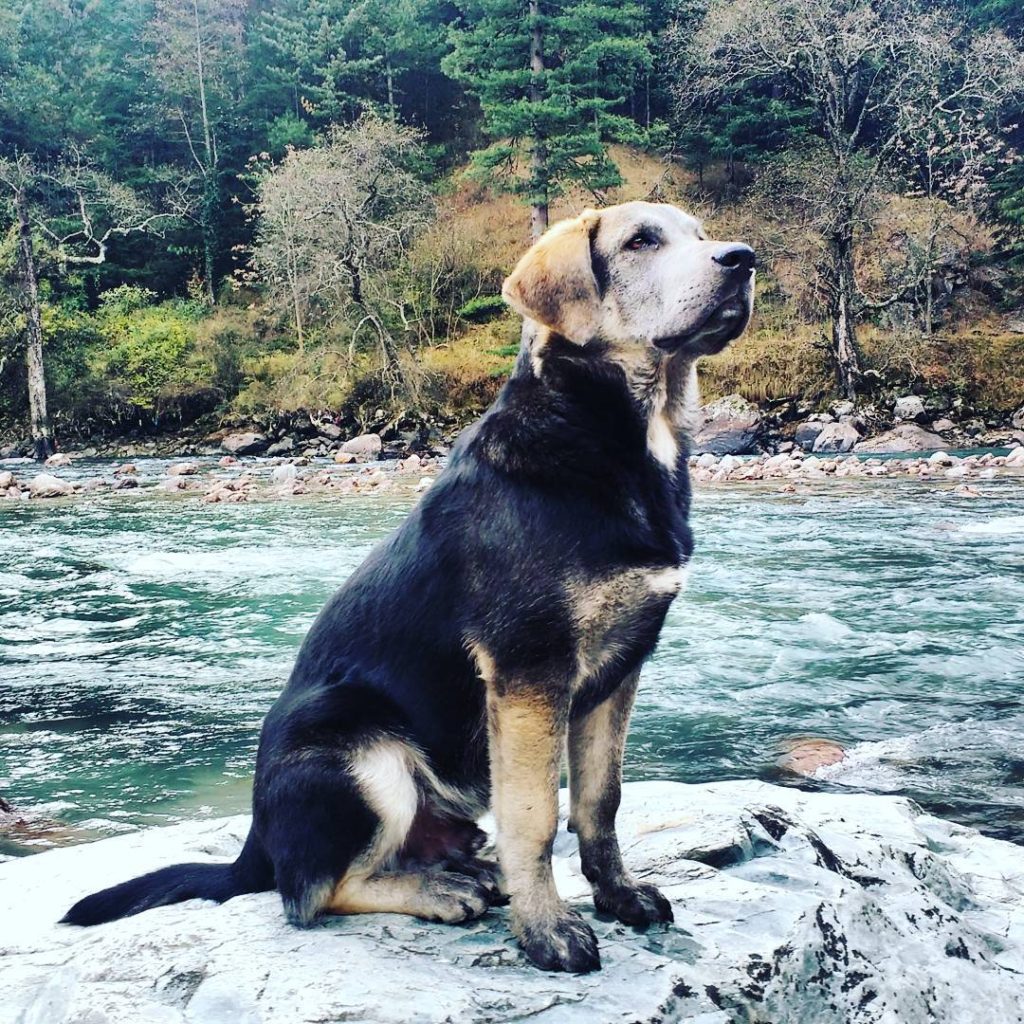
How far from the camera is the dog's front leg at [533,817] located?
2.23 m

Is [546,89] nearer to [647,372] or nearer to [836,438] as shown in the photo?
[836,438]

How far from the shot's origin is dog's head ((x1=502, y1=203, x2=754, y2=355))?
2.68m

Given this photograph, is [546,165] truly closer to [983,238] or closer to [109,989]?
[983,238]

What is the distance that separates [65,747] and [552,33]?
109 feet

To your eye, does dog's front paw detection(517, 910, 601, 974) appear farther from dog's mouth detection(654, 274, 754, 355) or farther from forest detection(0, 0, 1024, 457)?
forest detection(0, 0, 1024, 457)

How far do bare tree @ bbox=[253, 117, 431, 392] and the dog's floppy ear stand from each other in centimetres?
2661

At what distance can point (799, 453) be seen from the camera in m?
21.9

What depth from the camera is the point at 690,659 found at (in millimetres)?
6906

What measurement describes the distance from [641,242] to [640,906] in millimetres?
1949

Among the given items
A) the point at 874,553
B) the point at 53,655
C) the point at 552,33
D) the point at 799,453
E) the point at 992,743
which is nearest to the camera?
the point at 992,743

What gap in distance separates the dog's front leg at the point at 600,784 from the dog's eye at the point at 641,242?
1.31 meters

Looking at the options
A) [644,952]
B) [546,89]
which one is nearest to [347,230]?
[546,89]

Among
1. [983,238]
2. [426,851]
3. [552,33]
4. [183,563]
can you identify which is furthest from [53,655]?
[983,238]

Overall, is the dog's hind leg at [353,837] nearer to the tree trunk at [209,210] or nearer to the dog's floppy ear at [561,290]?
the dog's floppy ear at [561,290]
